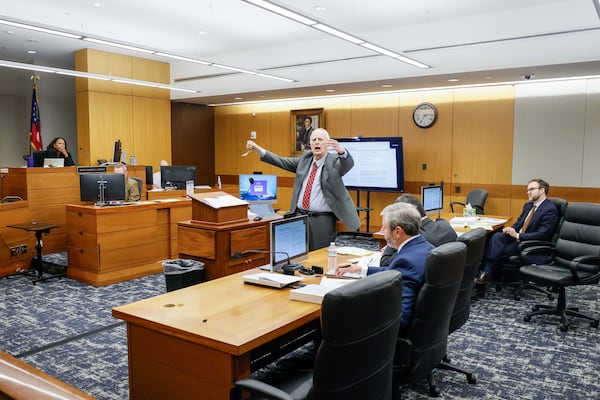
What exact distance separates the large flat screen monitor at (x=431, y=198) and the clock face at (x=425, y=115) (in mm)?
2552

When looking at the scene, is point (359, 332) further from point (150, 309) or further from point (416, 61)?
point (416, 61)

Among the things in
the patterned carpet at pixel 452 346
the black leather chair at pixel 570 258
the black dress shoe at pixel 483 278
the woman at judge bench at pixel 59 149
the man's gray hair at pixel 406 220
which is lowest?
the patterned carpet at pixel 452 346

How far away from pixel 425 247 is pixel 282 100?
8.16 meters

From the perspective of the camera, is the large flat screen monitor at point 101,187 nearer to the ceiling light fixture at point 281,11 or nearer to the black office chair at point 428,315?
the ceiling light fixture at point 281,11

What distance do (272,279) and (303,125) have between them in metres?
7.46

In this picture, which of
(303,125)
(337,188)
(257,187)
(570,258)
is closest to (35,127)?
(303,125)

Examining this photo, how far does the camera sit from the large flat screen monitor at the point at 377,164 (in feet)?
28.3

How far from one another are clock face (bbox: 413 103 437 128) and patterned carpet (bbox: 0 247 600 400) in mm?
3932

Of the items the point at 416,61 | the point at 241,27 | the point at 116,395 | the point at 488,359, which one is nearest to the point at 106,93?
the point at 241,27

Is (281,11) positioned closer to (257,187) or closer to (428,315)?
(257,187)

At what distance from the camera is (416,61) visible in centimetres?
630

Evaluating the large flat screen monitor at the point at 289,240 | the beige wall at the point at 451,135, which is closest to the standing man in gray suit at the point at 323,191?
the large flat screen monitor at the point at 289,240

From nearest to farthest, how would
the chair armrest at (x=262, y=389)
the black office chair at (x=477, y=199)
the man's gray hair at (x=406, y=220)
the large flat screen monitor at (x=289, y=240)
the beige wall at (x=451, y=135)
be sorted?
1. the chair armrest at (x=262, y=389)
2. the man's gray hair at (x=406, y=220)
3. the large flat screen monitor at (x=289, y=240)
4. the black office chair at (x=477, y=199)
5. the beige wall at (x=451, y=135)

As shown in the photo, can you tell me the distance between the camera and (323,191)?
4215 millimetres
